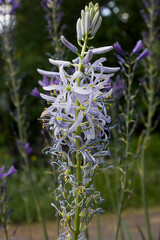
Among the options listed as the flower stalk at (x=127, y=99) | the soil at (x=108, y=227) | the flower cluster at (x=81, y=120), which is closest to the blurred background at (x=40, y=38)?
the soil at (x=108, y=227)

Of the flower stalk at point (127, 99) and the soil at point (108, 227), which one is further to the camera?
the soil at point (108, 227)

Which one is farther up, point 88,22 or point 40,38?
point 40,38

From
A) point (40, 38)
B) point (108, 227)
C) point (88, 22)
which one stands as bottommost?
point (108, 227)

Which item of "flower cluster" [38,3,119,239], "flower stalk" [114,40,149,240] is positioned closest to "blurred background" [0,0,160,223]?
"flower stalk" [114,40,149,240]

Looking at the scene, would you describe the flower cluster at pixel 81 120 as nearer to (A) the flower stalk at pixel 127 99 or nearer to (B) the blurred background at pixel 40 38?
(A) the flower stalk at pixel 127 99

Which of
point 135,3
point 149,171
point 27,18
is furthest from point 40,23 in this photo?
point 149,171

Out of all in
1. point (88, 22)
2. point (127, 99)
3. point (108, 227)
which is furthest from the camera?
point (108, 227)

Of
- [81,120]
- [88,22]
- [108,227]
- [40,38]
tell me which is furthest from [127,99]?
[40,38]

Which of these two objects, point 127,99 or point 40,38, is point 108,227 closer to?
point 127,99

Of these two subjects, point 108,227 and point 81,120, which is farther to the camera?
point 108,227

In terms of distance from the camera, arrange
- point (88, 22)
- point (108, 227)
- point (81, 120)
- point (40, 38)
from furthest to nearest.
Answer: point (40, 38)
point (108, 227)
point (88, 22)
point (81, 120)

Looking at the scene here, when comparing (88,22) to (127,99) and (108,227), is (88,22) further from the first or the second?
(108,227)

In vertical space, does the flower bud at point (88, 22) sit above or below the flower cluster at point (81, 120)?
above

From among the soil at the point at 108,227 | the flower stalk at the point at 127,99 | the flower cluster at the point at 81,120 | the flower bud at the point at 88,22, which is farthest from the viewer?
the soil at the point at 108,227
